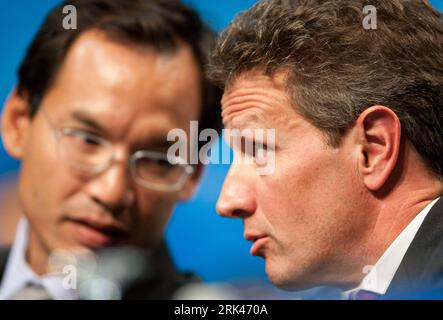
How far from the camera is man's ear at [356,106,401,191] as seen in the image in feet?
5.27

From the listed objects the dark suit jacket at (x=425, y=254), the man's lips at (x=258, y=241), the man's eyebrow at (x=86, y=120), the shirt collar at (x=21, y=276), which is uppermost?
the man's eyebrow at (x=86, y=120)

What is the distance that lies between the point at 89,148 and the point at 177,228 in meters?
0.42

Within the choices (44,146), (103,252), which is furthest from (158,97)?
(103,252)

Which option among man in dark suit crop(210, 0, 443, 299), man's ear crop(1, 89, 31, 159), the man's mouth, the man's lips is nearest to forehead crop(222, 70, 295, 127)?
man in dark suit crop(210, 0, 443, 299)

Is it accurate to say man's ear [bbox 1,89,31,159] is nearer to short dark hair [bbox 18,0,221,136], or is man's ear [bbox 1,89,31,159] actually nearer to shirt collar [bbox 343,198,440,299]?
short dark hair [bbox 18,0,221,136]

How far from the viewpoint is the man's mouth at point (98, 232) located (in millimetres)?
2162

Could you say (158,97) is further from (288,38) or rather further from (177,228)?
(288,38)

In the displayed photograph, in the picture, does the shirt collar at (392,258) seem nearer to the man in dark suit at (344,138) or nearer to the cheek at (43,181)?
the man in dark suit at (344,138)

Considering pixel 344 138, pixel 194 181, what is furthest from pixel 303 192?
pixel 194 181

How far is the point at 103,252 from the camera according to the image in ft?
7.12

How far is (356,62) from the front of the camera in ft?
5.49

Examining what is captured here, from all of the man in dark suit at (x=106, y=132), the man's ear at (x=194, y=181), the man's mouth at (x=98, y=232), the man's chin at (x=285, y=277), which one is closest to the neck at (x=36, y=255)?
the man in dark suit at (x=106, y=132)

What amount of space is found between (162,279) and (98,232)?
0.28 metres

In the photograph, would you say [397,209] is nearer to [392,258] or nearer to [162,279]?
[392,258]
